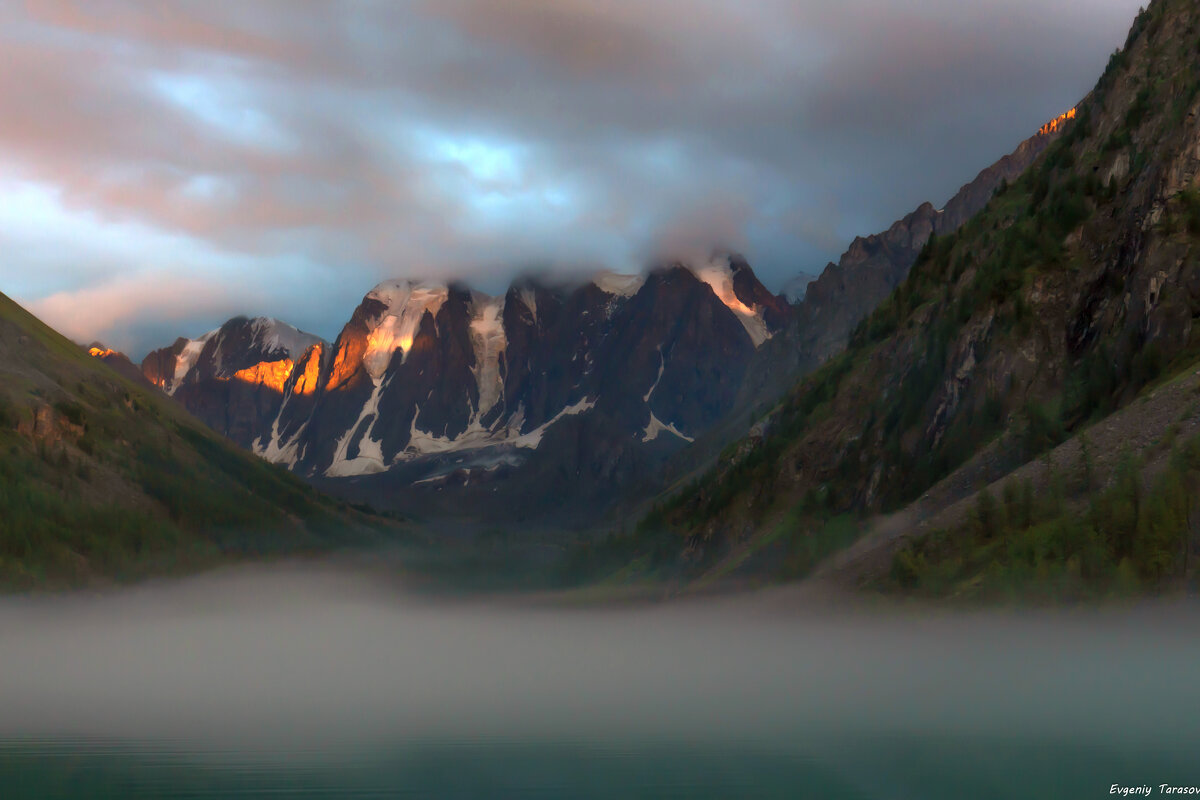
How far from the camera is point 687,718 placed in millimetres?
76000

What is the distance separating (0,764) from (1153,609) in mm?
83728

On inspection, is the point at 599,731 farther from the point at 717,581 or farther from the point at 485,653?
the point at 717,581

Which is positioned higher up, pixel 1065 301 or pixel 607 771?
pixel 1065 301

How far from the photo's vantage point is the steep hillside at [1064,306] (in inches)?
4808

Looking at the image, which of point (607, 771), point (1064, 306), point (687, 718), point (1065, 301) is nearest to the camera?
point (607, 771)

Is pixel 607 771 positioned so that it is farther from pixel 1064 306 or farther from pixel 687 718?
pixel 1064 306

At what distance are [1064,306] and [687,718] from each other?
92.8 meters

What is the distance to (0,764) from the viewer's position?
55.6 metres

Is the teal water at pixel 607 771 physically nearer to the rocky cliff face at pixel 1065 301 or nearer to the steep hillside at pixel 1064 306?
the steep hillside at pixel 1064 306

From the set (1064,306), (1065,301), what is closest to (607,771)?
(1064,306)

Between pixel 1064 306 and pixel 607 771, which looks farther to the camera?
pixel 1064 306

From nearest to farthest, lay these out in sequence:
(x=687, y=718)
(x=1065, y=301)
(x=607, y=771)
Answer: (x=607, y=771) → (x=687, y=718) → (x=1065, y=301)

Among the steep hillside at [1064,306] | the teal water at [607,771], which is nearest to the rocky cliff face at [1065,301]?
the steep hillside at [1064,306]

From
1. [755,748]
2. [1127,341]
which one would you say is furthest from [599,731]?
[1127,341]
